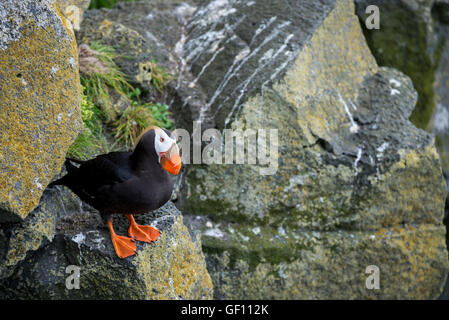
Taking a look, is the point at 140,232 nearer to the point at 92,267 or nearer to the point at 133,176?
the point at 92,267

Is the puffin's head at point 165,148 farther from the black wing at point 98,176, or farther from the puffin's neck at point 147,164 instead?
the black wing at point 98,176

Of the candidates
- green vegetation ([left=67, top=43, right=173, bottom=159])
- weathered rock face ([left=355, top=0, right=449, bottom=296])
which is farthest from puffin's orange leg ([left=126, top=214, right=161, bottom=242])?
weathered rock face ([left=355, top=0, right=449, bottom=296])

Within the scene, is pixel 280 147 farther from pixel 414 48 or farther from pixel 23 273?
pixel 414 48

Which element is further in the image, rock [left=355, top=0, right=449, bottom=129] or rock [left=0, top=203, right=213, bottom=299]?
rock [left=355, top=0, right=449, bottom=129]

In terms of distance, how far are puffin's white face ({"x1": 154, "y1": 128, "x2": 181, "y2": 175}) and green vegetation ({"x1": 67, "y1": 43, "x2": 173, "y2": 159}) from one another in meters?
1.39

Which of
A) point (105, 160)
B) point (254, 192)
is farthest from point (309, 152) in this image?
point (105, 160)

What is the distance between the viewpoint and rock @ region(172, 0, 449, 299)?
4.39 meters

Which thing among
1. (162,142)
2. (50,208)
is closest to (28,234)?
(50,208)

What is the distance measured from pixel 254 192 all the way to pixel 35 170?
2.08 meters

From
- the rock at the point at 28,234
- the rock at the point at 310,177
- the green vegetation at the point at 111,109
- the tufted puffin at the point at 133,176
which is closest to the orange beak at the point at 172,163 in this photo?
the tufted puffin at the point at 133,176

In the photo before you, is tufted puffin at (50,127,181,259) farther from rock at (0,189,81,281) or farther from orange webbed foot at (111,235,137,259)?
rock at (0,189,81,281)

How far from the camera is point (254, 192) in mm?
4406

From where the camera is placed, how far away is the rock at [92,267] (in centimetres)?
317

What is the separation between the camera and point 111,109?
439 cm
